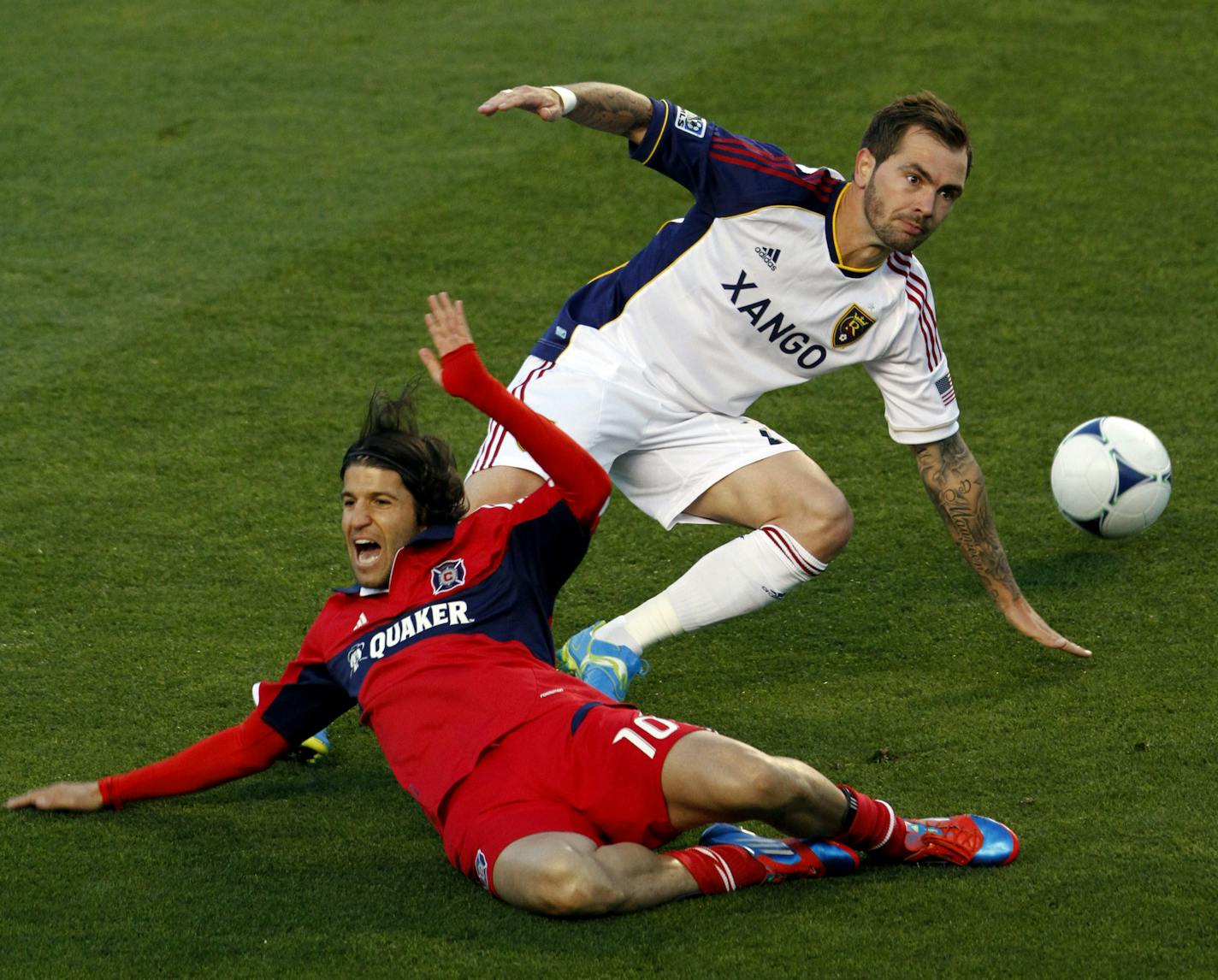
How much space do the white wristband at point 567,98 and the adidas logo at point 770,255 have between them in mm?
643

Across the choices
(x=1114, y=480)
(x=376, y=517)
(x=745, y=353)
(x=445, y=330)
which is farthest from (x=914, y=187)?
(x=376, y=517)

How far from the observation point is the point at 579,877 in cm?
345

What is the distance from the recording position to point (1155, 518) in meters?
5.62

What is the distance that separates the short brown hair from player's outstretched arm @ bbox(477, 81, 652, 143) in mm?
593

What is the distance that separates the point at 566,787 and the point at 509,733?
173 mm

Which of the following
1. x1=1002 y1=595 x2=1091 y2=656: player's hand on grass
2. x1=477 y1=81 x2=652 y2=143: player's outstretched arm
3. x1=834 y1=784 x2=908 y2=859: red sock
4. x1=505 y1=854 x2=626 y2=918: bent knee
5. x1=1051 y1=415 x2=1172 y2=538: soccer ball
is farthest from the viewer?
x1=1051 y1=415 x2=1172 y2=538: soccer ball

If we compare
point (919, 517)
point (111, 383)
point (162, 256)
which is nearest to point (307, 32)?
point (162, 256)

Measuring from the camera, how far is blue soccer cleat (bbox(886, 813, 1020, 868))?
3.78m

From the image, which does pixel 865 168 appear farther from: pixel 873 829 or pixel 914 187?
pixel 873 829

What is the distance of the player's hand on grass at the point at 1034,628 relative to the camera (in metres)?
A: 4.82

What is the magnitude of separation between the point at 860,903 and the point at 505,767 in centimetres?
79

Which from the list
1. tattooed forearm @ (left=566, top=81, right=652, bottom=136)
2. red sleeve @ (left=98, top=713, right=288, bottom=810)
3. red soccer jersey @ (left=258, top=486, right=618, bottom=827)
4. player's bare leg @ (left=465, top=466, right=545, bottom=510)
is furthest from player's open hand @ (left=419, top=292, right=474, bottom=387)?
red sleeve @ (left=98, top=713, right=288, bottom=810)

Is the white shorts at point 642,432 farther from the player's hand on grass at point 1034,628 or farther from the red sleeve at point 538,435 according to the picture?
the player's hand on grass at point 1034,628

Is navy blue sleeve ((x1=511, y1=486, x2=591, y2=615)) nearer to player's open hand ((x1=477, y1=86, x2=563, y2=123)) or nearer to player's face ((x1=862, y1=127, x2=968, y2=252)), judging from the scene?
player's open hand ((x1=477, y1=86, x2=563, y2=123))
